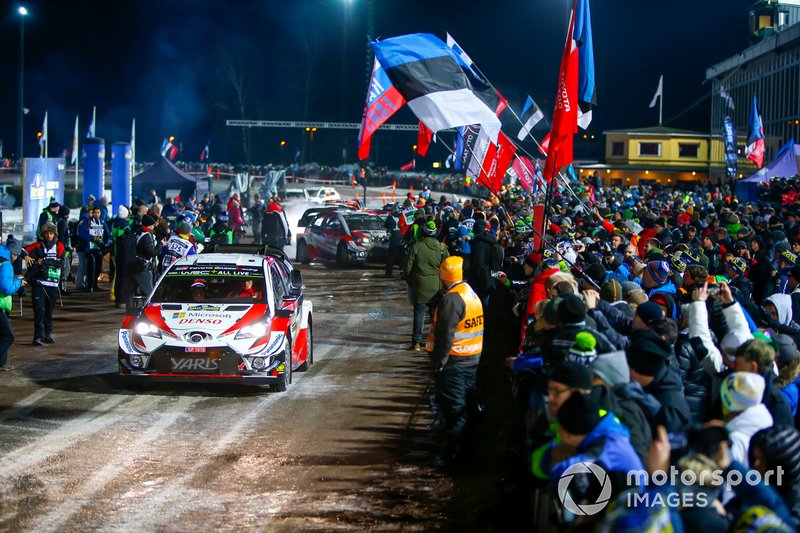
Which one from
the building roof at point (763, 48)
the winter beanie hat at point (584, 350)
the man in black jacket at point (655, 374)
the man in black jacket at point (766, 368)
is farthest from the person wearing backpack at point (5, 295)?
the building roof at point (763, 48)

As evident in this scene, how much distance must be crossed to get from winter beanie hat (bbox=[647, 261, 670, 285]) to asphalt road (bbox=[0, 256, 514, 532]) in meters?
2.20

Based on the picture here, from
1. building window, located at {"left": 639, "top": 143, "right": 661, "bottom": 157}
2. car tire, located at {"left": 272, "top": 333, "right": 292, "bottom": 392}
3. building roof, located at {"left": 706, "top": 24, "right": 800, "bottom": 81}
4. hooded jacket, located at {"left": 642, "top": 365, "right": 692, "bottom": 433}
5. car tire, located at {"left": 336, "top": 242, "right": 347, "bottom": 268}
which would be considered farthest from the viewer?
building window, located at {"left": 639, "top": 143, "right": 661, "bottom": 157}

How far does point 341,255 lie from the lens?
2591 centimetres

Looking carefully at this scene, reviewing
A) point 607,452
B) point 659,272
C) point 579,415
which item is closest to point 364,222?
point 659,272

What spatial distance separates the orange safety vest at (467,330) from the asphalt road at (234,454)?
1.02m

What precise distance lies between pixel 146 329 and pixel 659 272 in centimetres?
564

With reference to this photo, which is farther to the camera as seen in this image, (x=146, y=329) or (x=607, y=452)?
(x=146, y=329)

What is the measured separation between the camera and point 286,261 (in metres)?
13.7

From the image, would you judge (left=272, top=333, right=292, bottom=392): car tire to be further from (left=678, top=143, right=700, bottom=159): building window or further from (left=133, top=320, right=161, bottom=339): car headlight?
(left=678, top=143, right=700, bottom=159): building window

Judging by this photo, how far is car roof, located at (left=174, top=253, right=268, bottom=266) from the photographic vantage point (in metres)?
12.3

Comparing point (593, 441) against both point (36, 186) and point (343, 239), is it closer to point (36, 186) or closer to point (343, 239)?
point (36, 186)

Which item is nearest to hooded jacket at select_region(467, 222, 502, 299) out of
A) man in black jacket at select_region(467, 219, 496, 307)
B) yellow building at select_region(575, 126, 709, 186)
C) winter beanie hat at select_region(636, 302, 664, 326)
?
man in black jacket at select_region(467, 219, 496, 307)

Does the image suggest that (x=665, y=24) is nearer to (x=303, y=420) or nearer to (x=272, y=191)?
(x=272, y=191)

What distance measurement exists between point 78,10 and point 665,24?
5271 centimetres
